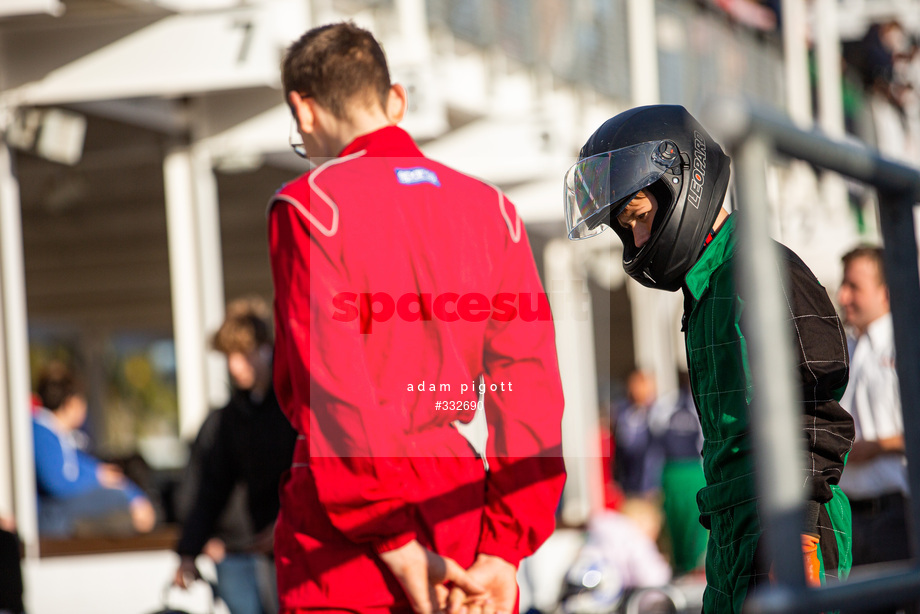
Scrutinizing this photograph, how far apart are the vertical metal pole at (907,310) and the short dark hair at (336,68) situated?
3.55 ft

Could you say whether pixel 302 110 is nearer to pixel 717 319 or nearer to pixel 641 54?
pixel 717 319

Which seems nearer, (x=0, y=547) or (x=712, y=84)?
(x=0, y=547)

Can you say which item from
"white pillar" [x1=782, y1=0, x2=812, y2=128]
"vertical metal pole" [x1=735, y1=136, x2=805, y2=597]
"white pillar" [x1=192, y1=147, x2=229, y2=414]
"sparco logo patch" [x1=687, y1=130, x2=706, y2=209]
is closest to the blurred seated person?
"white pillar" [x1=192, y1=147, x2=229, y2=414]

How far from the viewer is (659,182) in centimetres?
219

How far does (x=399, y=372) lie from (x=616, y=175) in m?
0.53

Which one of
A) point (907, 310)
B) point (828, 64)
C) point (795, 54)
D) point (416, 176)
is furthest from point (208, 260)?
point (828, 64)

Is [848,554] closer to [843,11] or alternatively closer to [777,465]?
[777,465]

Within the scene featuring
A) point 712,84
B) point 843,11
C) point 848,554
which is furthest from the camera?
point 843,11

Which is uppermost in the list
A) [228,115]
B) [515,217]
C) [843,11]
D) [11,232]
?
[843,11]

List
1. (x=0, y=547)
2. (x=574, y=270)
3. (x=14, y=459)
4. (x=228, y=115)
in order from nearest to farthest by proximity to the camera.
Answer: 1. (x=0, y=547)
2. (x=14, y=459)
3. (x=228, y=115)
4. (x=574, y=270)

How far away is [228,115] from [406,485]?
502cm

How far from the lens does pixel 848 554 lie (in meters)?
2.06

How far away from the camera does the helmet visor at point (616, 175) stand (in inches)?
85.5

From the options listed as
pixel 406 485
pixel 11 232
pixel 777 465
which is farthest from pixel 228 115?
pixel 777 465
